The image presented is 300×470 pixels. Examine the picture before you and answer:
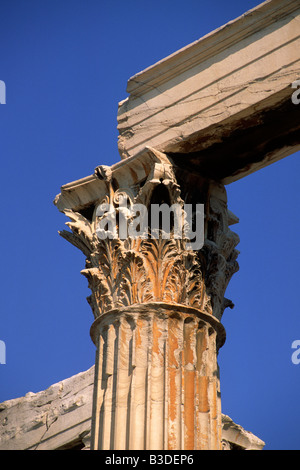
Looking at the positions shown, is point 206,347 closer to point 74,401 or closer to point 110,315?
point 110,315

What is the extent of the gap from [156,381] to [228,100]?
145 inches

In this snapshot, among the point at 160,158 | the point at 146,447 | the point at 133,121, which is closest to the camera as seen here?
the point at 146,447

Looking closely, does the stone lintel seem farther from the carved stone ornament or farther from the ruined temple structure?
the carved stone ornament

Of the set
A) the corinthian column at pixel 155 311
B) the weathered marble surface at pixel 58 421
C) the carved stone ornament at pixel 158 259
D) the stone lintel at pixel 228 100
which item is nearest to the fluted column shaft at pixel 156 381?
the corinthian column at pixel 155 311

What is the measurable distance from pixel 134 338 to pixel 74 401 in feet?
28.2

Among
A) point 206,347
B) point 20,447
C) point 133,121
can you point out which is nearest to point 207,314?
point 206,347

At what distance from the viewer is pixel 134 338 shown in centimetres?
1233

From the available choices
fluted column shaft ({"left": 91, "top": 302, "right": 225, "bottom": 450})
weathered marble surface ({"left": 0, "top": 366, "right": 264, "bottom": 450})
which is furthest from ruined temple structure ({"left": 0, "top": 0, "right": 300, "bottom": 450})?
weathered marble surface ({"left": 0, "top": 366, "right": 264, "bottom": 450})

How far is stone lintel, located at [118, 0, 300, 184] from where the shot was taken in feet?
41.1

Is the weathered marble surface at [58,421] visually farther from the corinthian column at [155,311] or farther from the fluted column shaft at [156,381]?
the fluted column shaft at [156,381]

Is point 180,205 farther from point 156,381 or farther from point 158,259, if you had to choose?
point 156,381

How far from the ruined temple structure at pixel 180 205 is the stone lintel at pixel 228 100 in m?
0.02

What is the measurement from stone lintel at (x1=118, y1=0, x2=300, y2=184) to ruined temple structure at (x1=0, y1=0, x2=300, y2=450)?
0.05 ft
